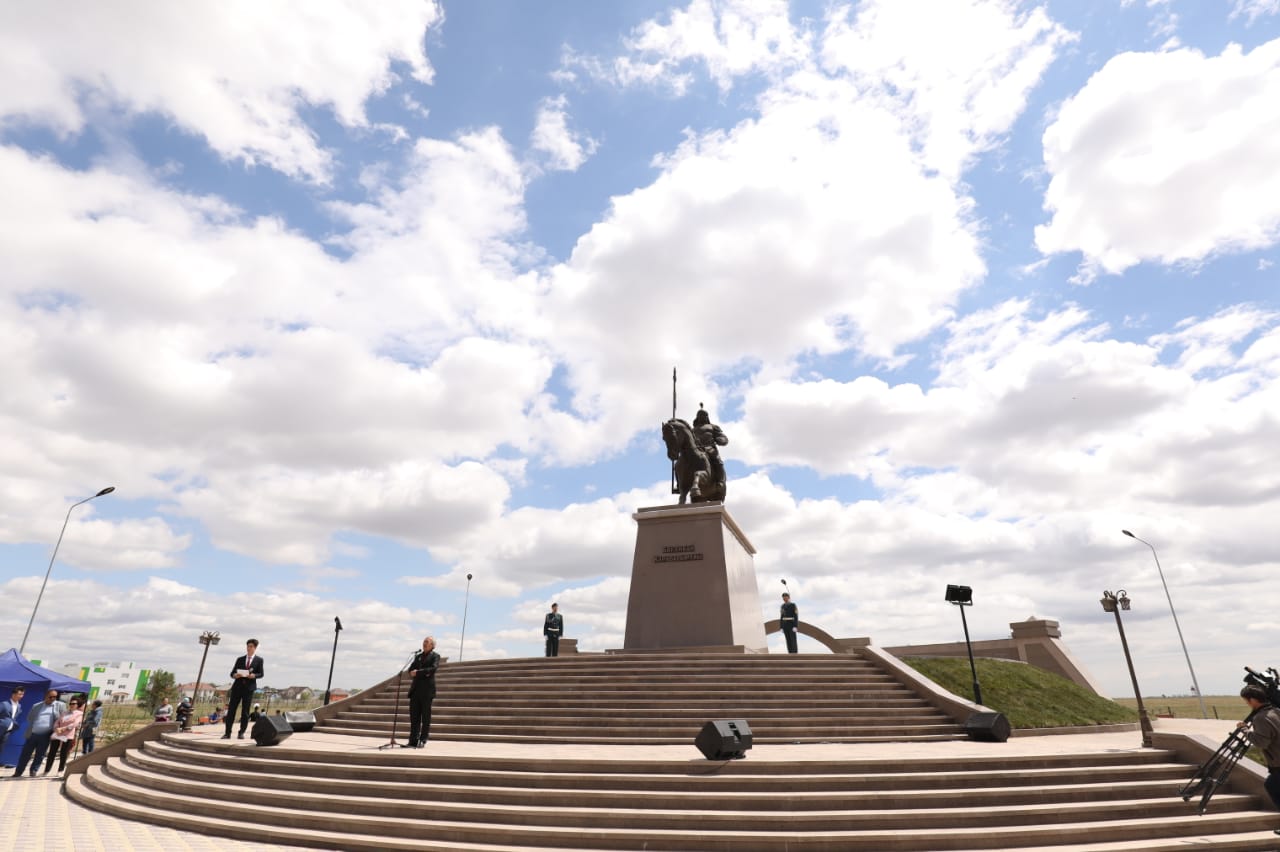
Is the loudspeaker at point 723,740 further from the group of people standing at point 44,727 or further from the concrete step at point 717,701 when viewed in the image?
the group of people standing at point 44,727

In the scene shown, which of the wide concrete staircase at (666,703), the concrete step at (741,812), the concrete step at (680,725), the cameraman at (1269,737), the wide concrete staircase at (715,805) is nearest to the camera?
the cameraman at (1269,737)

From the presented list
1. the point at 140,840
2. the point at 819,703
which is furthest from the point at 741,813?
the point at 140,840

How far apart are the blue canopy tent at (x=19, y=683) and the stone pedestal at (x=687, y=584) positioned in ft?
46.9

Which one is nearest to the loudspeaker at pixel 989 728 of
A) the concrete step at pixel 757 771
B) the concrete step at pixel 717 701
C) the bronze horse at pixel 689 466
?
the concrete step at pixel 717 701

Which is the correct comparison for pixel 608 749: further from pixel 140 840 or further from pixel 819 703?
pixel 140 840

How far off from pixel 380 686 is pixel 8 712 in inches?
281

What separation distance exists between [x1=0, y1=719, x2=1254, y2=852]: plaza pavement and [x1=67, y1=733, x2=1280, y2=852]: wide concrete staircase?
0.42 meters

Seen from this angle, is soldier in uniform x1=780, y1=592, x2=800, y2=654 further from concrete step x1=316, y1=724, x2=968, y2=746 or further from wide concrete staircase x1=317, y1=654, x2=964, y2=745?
concrete step x1=316, y1=724, x2=968, y2=746

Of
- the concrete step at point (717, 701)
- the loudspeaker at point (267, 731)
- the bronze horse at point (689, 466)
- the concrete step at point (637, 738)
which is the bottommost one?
the concrete step at point (637, 738)

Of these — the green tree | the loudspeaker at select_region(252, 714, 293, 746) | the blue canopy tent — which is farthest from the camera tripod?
the green tree

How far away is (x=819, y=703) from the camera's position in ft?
42.7

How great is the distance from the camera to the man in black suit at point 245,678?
40.3 feet

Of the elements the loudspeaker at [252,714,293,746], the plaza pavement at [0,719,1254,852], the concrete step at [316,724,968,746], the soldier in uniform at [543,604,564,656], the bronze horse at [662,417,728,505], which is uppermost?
the bronze horse at [662,417,728,505]

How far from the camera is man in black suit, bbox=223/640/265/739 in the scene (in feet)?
40.3
